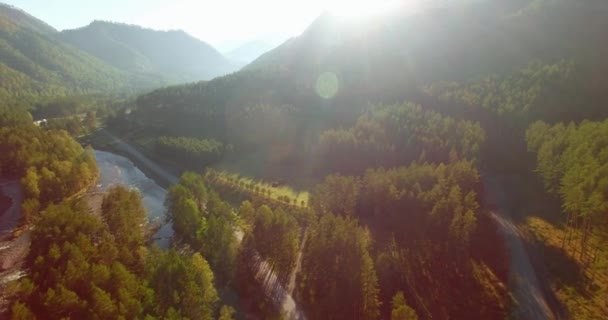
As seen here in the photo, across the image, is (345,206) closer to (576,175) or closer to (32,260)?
(576,175)

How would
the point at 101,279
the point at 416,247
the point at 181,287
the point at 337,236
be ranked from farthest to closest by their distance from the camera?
the point at 416,247
the point at 337,236
the point at 181,287
the point at 101,279

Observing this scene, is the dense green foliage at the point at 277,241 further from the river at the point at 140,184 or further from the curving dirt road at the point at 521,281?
the curving dirt road at the point at 521,281

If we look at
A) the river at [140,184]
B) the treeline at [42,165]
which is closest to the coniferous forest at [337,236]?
the treeline at [42,165]

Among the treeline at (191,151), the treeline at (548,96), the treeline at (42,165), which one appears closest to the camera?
→ the treeline at (42,165)

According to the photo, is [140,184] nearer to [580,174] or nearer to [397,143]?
[397,143]

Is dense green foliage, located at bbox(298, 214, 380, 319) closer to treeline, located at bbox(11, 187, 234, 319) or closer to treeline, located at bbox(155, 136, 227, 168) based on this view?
treeline, located at bbox(11, 187, 234, 319)

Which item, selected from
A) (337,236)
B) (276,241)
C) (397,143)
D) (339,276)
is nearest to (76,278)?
(276,241)
